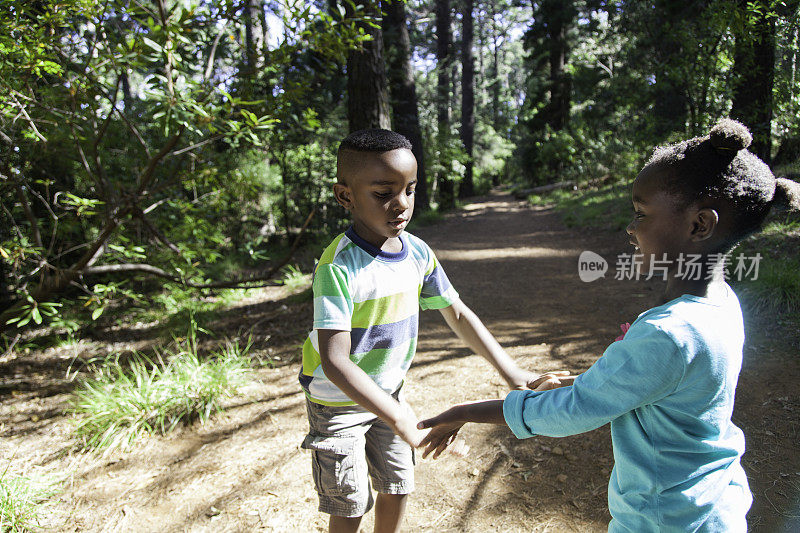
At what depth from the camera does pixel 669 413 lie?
1229mm

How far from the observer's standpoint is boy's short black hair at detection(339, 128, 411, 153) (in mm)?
1672

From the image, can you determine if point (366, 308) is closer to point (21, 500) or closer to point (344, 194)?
point (344, 194)

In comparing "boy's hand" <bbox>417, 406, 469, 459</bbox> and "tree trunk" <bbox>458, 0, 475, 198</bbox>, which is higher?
"tree trunk" <bbox>458, 0, 475, 198</bbox>

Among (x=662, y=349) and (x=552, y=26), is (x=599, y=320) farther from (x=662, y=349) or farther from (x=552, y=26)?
(x=552, y=26)

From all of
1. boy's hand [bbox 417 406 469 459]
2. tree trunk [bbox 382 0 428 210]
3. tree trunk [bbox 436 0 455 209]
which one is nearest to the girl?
boy's hand [bbox 417 406 469 459]

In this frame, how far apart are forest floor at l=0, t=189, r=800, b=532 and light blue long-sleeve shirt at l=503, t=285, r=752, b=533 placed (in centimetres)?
130

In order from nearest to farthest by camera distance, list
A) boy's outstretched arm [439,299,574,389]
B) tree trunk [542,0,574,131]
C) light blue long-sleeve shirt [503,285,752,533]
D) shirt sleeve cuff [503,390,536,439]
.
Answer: light blue long-sleeve shirt [503,285,752,533] < shirt sleeve cuff [503,390,536,439] < boy's outstretched arm [439,299,574,389] < tree trunk [542,0,574,131]

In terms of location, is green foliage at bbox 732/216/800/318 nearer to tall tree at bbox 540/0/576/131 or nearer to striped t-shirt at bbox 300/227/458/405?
striped t-shirt at bbox 300/227/458/405

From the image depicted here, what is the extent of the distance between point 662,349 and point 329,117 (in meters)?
9.39

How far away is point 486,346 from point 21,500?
2.66 meters

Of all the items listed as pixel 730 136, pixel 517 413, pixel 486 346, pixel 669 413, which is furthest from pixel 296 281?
pixel 730 136

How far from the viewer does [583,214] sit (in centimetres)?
1094

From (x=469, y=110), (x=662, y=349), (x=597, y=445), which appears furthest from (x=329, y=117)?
(x=469, y=110)

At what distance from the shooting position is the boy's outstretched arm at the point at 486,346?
1879 millimetres
